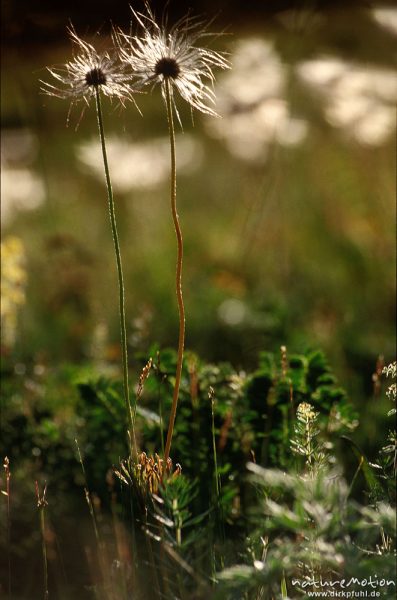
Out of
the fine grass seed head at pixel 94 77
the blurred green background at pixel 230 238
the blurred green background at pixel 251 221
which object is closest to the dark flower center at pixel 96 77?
the fine grass seed head at pixel 94 77

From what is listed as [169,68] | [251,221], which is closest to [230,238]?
[251,221]

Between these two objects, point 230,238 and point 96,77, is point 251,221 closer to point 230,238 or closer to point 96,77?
point 230,238

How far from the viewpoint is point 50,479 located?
7.12 ft

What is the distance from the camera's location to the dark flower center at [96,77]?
4.27 feet

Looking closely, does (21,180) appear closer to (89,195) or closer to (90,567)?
(89,195)

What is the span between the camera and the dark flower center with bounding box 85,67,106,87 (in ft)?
4.27

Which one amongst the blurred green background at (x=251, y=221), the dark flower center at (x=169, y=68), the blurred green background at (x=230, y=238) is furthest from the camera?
the blurred green background at (x=251, y=221)

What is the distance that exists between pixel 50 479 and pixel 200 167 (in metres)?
3.57

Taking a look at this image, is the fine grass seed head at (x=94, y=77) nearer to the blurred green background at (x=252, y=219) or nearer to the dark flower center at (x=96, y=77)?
the dark flower center at (x=96, y=77)

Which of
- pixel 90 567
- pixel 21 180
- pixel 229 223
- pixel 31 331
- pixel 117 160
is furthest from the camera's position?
pixel 229 223

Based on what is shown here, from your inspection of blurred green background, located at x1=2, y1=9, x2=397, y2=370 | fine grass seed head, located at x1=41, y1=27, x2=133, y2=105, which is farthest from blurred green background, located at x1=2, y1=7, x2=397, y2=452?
fine grass seed head, located at x1=41, y1=27, x2=133, y2=105

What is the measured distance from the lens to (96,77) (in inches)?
51.3

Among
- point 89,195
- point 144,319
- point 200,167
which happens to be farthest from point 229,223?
point 144,319

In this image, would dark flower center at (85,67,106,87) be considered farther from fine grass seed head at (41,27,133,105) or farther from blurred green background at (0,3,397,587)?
blurred green background at (0,3,397,587)
